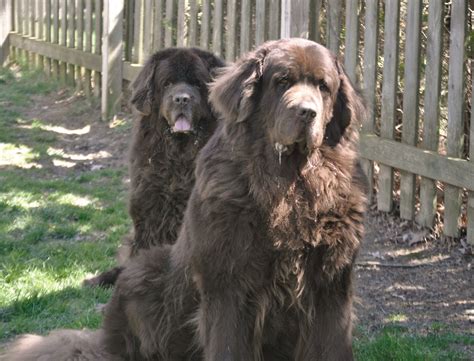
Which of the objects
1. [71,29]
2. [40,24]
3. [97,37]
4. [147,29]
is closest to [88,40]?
[97,37]

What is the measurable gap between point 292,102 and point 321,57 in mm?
304

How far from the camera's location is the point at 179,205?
5.82 m

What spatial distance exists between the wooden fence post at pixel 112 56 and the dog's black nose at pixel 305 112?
7306mm

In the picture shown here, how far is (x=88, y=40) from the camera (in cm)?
1195

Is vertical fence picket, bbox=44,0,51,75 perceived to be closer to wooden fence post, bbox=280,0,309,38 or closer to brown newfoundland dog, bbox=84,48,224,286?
wooden fence post, bbox=280,0,309,38

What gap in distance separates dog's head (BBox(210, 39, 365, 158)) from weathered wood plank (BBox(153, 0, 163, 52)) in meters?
6.27

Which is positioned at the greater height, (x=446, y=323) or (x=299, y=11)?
(x=299, y=11)

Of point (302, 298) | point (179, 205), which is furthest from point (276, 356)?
point (179, 205)

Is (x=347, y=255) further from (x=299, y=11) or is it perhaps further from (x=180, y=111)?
(x=299, y=11)

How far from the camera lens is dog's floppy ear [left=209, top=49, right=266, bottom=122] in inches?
162

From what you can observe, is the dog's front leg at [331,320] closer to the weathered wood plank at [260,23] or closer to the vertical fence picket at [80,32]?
the weathered wood plank at [260,23]

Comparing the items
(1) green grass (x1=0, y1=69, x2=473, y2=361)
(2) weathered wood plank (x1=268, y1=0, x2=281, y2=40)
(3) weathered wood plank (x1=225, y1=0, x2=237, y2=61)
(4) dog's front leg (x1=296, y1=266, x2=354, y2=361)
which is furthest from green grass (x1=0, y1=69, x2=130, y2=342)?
(2) weathered wood plank (x1=268, y1=0, x2=281, y2=40)

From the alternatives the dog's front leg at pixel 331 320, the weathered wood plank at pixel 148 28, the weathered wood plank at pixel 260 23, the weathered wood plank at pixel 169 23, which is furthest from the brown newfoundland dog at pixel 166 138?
the weathered wood plank at pixel 148 28

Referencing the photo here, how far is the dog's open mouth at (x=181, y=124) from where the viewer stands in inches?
226
